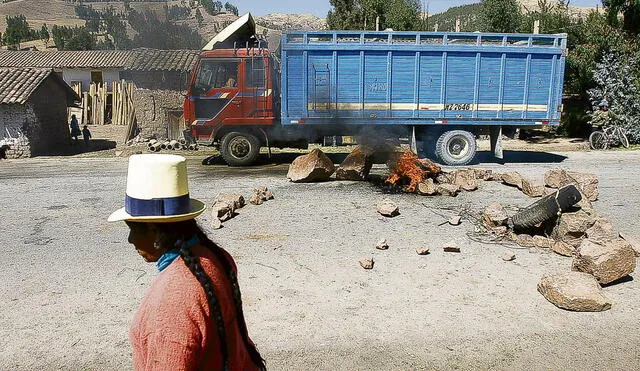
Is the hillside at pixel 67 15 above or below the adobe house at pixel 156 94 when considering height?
above

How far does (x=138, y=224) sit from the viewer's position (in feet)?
7.29

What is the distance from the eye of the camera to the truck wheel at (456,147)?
14.1 meters

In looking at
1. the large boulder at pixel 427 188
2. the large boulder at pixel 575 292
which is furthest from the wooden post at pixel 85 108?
the large boulder at pixel 575 292

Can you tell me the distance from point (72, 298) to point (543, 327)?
4919 mm

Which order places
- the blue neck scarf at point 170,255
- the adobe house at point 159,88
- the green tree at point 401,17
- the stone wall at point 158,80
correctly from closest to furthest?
the blue neck scarf at point 170,255 < the adobe house at point 159,88 < the stone wall at point 158,80 < the green tree at point 401,17

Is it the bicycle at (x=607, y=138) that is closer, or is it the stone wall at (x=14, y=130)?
the stone wall at (x=14, y=130)

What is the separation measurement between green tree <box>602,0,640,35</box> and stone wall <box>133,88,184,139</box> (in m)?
15.8

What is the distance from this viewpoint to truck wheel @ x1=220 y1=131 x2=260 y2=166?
14.1 meters

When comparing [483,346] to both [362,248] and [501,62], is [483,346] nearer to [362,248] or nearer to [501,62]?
[362,248]

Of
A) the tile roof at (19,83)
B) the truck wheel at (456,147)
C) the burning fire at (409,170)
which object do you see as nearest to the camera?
the burning fire at (409,170)

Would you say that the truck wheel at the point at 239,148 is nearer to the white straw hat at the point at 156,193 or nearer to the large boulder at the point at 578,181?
the large boulder at the point at 578,181

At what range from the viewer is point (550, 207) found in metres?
7.37

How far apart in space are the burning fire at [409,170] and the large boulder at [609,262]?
4264 mm

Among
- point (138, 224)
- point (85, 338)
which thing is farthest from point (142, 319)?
point (85, 338)
